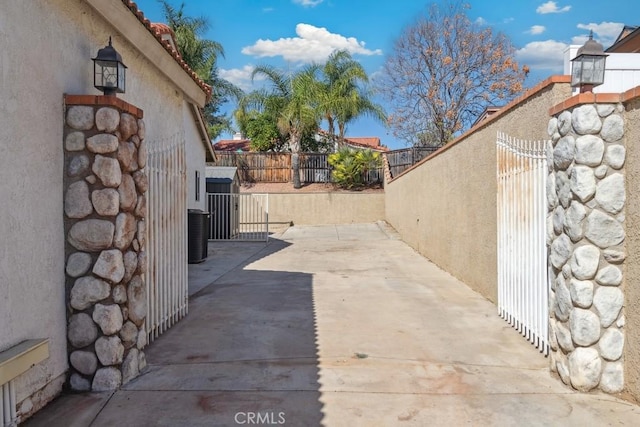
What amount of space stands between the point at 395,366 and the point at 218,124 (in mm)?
28980

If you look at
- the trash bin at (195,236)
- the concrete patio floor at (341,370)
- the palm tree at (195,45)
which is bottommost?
the concrete patio floor at (341,370)

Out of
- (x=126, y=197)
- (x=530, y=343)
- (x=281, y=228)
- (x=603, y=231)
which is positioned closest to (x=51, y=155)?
(x=126, y=197)

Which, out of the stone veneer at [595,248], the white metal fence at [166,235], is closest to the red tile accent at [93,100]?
the white metal fence at [166,235]

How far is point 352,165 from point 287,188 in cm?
376

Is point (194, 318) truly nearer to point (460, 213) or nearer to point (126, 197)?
point (126, 197)

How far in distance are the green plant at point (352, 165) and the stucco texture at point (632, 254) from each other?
20.5 metres

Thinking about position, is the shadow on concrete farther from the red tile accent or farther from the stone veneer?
the red tile accent

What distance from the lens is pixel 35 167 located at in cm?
338

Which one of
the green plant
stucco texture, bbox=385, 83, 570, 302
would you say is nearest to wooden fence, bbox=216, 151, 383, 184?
the green plant

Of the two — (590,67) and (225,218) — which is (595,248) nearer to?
(590,67)

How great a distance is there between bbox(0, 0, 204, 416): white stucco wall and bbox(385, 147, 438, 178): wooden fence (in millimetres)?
18985

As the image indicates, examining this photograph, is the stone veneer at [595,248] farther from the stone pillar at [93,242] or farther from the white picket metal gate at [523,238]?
the stone pillar at [93,242]

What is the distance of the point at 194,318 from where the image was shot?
6094mm

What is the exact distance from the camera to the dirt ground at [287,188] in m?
24.3
